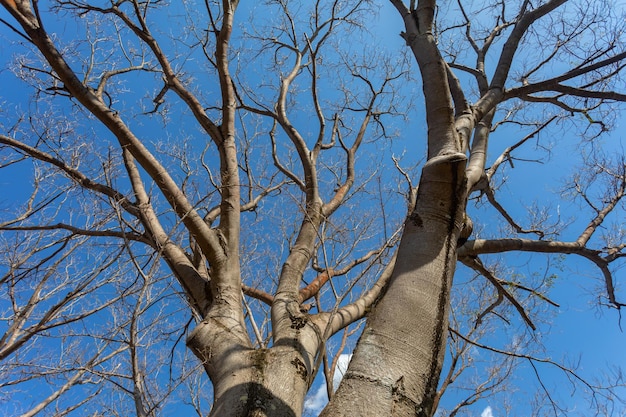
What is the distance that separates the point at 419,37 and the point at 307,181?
1.59 metres

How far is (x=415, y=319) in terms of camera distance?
116 centimetres

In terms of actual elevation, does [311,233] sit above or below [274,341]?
above

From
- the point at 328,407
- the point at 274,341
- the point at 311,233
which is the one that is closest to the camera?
the point at 328,407

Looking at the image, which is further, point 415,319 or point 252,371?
point 252,371

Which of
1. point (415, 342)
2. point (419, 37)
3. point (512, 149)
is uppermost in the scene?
point (512, 149)

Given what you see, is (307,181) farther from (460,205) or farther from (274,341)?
(460,205)

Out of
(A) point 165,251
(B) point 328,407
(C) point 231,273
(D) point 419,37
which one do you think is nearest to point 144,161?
(A) point 165,251

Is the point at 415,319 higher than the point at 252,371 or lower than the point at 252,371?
higher

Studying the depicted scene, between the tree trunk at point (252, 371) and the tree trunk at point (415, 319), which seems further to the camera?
the tree trunk at point (252, 371)

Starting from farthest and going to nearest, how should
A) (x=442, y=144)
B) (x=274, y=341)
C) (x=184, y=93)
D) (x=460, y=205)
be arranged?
(x=184, y=93)
(x=274, y=341)
(x=442, y=144)
(x=460, y=205)

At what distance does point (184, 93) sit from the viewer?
317 centimetres

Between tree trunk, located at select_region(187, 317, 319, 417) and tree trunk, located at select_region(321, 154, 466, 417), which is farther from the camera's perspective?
tree trunk, located at select_region(187, 317, 319, 417)

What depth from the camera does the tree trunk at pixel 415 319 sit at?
1010 millimetres

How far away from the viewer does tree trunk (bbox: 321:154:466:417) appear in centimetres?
101
